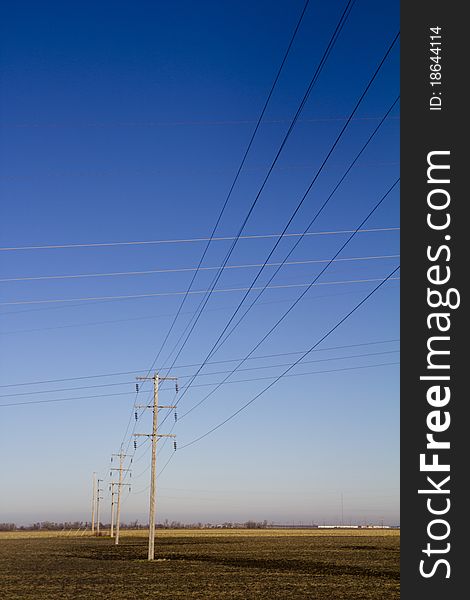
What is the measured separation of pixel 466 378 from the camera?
13.0 meters

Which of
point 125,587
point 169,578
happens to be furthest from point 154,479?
point 125,587

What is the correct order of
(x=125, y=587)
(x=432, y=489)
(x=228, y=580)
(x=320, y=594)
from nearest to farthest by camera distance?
(x=432, y=489), (x=320, y=594), (x=125, y=587), (x=228, y=580)

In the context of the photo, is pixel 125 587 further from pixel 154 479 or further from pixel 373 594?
pixel 154 479

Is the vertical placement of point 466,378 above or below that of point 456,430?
above

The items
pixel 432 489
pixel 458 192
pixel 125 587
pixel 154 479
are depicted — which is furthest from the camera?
pixel 154 479

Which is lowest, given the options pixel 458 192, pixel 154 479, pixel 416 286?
pixel 154 479

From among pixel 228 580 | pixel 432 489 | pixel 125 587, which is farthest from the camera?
pixel 228 580

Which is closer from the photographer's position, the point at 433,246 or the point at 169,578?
the point at 433,246

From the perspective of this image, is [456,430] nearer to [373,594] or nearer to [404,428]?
[404,428]

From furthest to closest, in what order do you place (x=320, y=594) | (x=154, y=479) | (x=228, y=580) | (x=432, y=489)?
(x=154, y=479) → (x=228, y=580) → (x=320, y=594) → (x=432, y=489)

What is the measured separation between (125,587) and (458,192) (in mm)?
26564

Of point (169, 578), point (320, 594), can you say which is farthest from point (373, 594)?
point (169, 578)

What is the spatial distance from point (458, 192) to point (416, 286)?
70.8 inches

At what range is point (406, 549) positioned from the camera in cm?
1347
